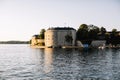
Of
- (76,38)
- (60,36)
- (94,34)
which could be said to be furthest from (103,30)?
(60,36)

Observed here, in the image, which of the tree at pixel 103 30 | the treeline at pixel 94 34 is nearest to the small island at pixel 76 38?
the treeline at pixel 94 34

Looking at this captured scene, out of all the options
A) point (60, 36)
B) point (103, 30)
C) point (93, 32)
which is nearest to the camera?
point (60, 36)

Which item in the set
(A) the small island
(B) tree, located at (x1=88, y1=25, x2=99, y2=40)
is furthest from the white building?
(B) tree, located at (x1=88, y1=25, x2=99, y2=40)

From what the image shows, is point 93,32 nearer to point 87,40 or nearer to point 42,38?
point 87,40

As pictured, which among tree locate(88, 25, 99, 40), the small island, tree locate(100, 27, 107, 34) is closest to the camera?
the small island

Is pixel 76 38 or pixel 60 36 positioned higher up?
pixel 60 36

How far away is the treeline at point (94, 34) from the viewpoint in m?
146

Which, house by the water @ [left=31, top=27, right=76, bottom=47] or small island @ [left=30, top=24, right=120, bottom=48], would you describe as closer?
small island @ [left=30, top=24, right=120, bottom=48]

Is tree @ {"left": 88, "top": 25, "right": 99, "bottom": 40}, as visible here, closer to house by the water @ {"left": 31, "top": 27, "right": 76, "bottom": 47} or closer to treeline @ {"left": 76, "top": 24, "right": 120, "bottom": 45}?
treeline @ {"left": 76, "top": 24, "right": 120, "bottom": 45}

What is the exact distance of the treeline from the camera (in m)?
146

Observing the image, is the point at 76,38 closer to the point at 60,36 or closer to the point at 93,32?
the point at 60,36

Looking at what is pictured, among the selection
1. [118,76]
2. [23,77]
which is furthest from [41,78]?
[118,76]

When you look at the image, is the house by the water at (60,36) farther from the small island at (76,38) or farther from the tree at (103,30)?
the tree at (103,30)

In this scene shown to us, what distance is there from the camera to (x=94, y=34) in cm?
15038
